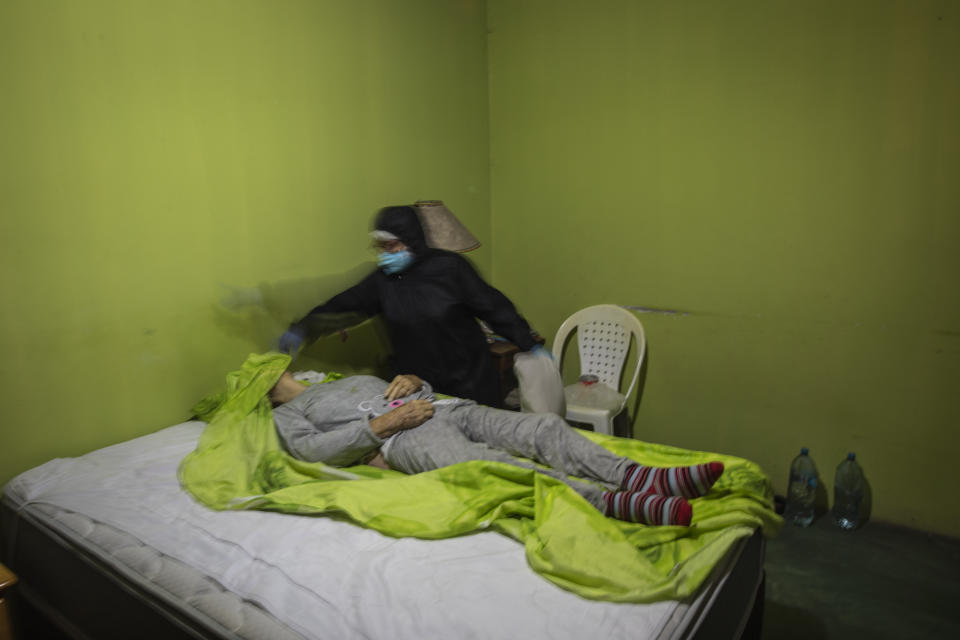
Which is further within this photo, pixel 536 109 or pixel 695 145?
pixel 536 109

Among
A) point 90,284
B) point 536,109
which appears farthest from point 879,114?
point 90,284

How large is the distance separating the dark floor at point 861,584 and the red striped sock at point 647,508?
0.69 meters

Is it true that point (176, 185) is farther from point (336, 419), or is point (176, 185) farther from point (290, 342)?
point (336, 419)

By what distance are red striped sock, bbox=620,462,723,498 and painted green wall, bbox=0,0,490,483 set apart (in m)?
1.35

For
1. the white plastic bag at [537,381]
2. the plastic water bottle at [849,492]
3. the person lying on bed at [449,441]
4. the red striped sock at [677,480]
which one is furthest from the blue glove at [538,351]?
the plastic water bottle at [849,492]

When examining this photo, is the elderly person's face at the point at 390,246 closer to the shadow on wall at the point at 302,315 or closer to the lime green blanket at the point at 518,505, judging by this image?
the shadow on wall at the point at 302,315

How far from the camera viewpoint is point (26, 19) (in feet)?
5.36

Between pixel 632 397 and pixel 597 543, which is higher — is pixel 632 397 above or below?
below

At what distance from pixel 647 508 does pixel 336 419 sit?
961mm

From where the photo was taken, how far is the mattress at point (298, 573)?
3.73 ft

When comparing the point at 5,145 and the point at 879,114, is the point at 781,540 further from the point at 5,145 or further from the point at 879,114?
the point at 5,145

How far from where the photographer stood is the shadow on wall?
2.17 m

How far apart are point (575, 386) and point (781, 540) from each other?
3.18 ft

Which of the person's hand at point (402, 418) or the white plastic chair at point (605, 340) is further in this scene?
the white plastic chair at point (605, 340)
